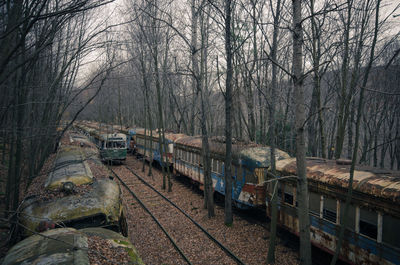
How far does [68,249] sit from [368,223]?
6.30 m

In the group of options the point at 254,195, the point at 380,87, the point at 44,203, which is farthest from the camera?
the point at 380,87

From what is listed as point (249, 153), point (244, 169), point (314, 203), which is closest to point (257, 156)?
point (249, 153)

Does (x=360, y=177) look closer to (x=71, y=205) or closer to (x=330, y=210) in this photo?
(x=330, y=210)

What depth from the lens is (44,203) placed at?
18.8 ft

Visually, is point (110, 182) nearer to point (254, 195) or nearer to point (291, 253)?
point (254, 195)

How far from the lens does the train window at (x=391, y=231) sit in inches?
208

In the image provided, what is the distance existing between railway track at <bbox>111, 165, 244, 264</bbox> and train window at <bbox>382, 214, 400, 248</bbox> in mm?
3706

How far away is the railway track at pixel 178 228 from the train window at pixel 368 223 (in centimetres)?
334

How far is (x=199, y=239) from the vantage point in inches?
357

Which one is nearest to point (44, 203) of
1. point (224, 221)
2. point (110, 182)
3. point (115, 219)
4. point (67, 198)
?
point (67, 198)

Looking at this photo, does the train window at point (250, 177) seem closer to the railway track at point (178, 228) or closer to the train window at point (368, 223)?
the railway track at point (178, 228)

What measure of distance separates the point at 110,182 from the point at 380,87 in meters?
19.0

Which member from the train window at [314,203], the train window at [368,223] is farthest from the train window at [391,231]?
the train window at [314,203]

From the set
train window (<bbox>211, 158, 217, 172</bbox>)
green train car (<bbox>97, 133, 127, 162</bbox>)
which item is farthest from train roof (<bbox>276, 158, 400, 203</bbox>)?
green train car (<bbox>97, 133, 127, 162</bbox>)
